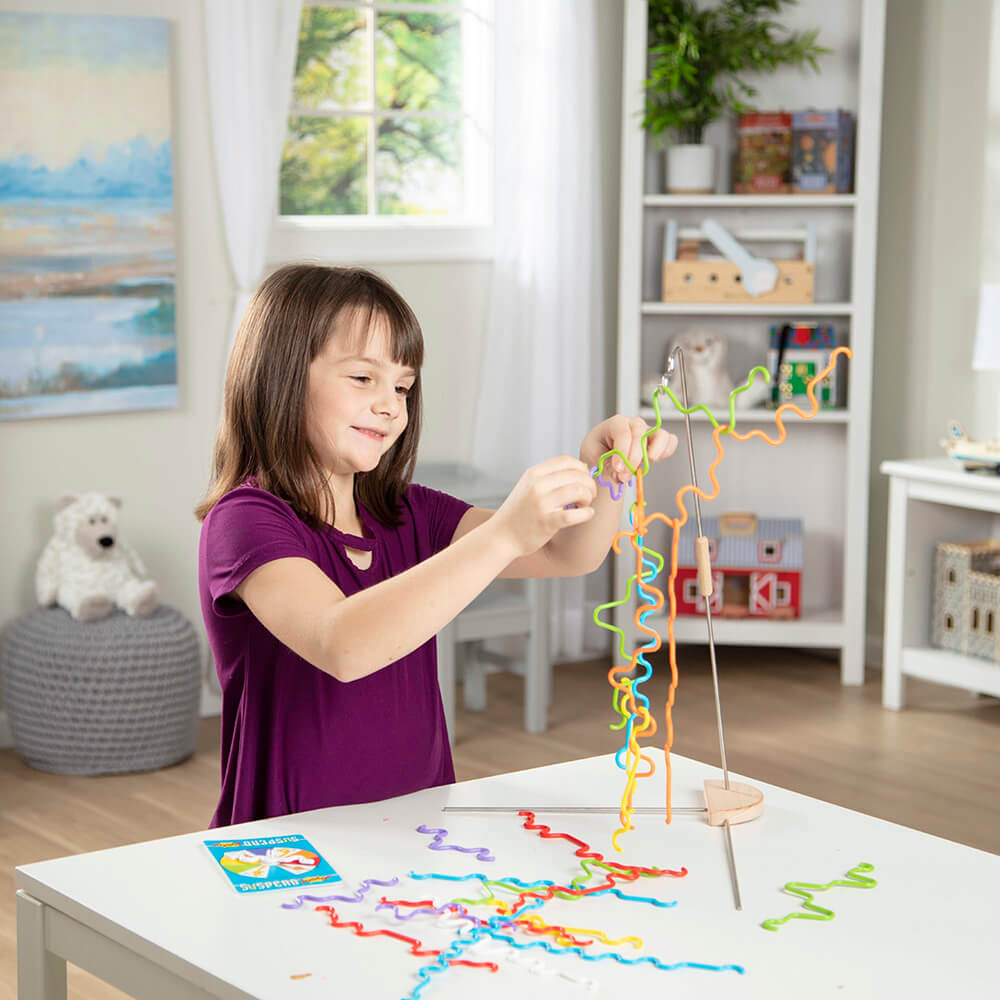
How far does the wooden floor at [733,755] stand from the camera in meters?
Answer: 3.18

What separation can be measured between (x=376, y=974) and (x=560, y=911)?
203 millimetres

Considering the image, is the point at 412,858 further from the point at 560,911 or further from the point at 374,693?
the point at 374,693

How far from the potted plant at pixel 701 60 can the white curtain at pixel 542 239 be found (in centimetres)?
23

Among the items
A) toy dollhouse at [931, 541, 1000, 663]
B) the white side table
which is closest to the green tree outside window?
the white side table

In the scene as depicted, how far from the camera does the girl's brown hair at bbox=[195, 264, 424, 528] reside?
1.62 m

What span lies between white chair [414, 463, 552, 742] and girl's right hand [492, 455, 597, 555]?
7.42ft

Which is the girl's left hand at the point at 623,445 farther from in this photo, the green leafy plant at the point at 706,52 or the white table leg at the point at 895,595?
the green leafy plant at the point at 706,52

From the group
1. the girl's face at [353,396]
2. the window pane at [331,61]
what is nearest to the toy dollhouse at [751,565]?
the window pane at [331,61]

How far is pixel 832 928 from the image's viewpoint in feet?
4.07

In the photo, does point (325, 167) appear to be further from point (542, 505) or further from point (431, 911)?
point (431, 911)

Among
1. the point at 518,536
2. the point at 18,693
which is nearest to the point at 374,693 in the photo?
the point at 518,536

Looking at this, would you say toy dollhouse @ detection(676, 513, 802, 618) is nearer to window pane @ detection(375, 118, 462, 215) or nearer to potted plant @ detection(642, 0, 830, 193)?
potted plant @ detection(642, 0, 830, 193)

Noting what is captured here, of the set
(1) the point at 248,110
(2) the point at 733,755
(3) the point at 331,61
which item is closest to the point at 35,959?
(2) the point at 733,755

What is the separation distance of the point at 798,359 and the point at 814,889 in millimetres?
3245
